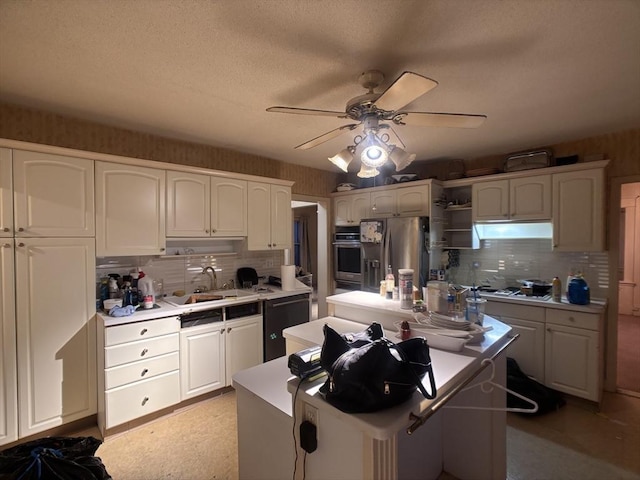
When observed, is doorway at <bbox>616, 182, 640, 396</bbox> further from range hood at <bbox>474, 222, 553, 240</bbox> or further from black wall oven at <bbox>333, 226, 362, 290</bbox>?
black wall oven at <bbox>333, 226, 362, 290</bbox>

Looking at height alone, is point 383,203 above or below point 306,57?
below

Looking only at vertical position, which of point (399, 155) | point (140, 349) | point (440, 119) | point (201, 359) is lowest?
point (201, 359)

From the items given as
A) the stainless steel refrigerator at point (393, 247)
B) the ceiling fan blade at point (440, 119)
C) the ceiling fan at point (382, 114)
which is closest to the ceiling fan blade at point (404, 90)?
the ceiling fan at point (382, 114)

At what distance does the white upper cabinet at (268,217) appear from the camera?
Answer: 3375 millimetres

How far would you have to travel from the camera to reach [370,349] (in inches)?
37.9

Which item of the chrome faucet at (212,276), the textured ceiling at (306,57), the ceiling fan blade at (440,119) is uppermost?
the textured ceiling at (306,57)

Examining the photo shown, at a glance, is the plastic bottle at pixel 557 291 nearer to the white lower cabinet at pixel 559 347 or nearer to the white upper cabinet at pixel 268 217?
the white lower cabinet at pixel 559 347

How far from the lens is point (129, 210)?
2551 mm

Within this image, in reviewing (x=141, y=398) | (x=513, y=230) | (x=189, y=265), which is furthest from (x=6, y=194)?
(x=513, y=230)

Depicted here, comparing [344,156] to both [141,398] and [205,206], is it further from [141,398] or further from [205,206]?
[141,398]

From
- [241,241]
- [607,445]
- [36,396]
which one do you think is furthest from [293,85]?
[607,445]

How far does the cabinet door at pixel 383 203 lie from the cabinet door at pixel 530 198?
4.22 feet

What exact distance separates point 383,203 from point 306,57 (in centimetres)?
262

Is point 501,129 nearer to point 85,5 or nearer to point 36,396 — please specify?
point 85,5
